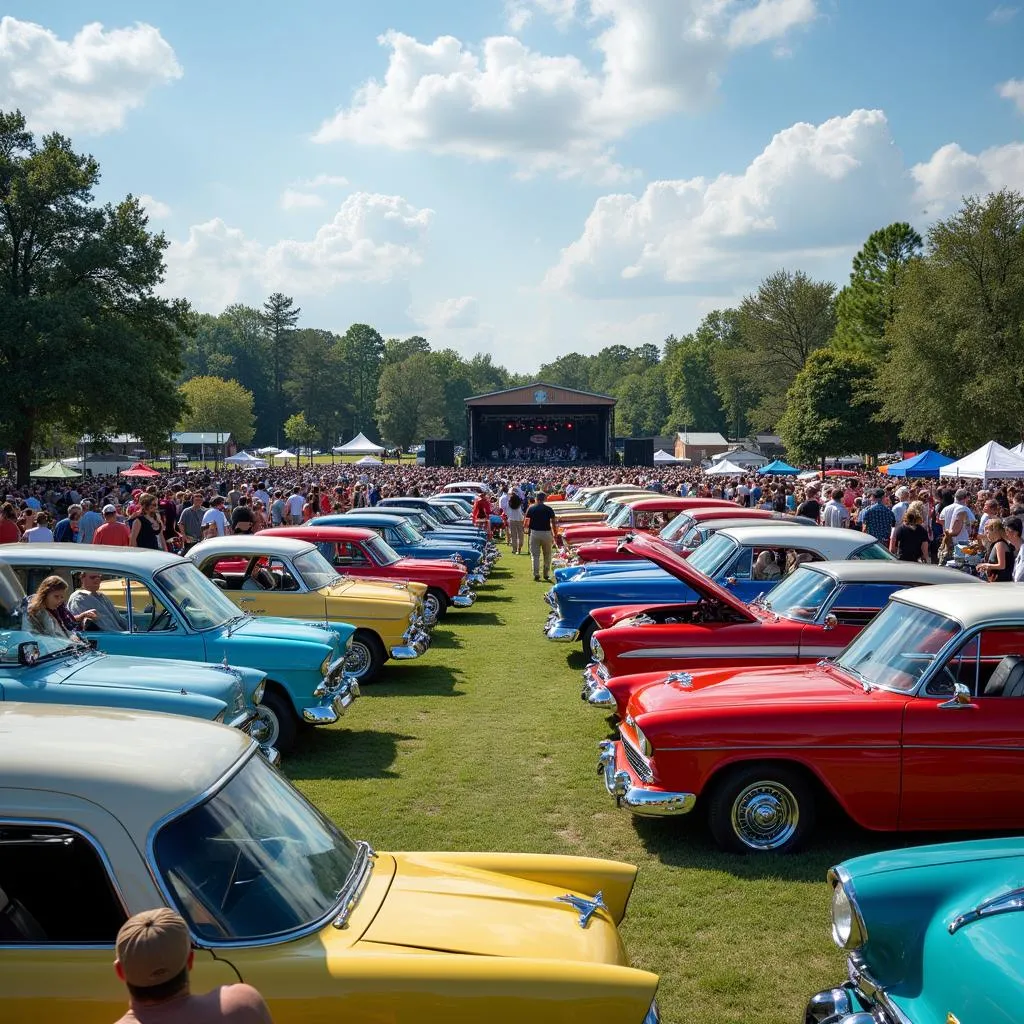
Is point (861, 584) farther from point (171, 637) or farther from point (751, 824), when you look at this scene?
point (171, 637)

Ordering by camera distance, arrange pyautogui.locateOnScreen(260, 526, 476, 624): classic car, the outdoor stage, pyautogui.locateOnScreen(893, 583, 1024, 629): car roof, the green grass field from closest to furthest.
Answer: the green grass field → pyautogui.locateOnScreen(893, 583, 1024, 629): car roof → pyautogui.locateOnScreen(260, 526, 476, 624): classic car → the outdoor stage

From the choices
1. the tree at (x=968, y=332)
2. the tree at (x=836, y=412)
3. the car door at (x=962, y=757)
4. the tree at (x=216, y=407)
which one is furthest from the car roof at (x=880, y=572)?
the tree at (x=216, y=407)

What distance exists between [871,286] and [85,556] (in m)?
76.5

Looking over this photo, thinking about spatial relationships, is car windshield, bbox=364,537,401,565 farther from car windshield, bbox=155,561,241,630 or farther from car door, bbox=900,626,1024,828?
car door, bbox=900,626,1024,828

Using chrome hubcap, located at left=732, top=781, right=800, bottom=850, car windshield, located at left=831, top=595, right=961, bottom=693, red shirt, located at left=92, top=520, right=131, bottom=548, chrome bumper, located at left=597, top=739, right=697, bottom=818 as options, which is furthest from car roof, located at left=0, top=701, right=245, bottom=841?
red shirt, located at left=92, top=520, right=131, bottom=548

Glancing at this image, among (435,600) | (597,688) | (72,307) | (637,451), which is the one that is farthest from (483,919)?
(637,451)

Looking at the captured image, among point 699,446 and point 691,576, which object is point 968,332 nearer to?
point 691,576

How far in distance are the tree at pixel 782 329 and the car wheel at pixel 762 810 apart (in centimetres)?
8357

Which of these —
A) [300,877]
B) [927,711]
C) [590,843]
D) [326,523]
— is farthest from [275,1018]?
[326,523]

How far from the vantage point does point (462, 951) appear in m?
3.25

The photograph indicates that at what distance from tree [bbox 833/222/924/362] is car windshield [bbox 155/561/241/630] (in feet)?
231

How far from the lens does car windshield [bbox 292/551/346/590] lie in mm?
11930

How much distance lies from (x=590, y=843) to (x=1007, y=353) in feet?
135

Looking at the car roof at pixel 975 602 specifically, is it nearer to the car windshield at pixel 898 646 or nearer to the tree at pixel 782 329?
the car windshield at pixel 898 646
